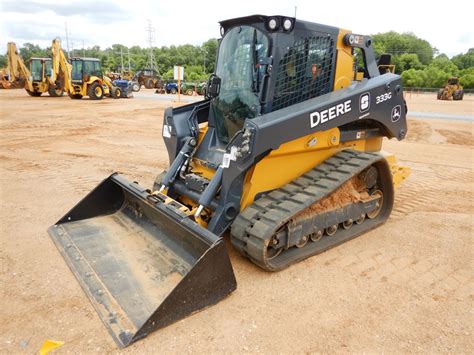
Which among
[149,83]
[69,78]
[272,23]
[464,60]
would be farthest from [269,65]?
[464,60]

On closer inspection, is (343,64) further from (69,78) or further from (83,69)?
(69,78)

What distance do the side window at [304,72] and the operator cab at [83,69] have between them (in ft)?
69.0

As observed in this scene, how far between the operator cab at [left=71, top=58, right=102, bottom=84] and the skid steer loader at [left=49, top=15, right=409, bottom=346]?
19896 millimetres

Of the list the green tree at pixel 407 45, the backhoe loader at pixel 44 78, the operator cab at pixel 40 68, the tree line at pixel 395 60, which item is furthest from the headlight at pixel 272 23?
the green tree at pixel 407 45

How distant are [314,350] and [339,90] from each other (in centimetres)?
277

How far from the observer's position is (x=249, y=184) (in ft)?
12.0

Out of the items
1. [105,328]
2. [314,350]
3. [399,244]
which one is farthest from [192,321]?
[399,244]

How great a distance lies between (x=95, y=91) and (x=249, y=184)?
71.5 ft

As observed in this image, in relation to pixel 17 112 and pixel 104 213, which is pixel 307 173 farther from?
pixel 17 112

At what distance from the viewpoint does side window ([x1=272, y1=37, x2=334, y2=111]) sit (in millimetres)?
3869

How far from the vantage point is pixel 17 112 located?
15750mm

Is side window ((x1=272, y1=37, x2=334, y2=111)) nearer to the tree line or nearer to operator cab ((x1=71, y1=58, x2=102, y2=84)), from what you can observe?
operator cab ((x1=71, y1=58, x2=102, y2=84))

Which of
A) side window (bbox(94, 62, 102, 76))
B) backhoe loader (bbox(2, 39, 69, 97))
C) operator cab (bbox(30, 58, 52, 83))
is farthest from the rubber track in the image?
operator cab (bbox(30, 58, 52, 83))

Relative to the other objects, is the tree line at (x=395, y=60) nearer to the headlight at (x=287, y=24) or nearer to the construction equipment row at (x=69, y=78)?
the construction equipment row at (x=69, y=78)
